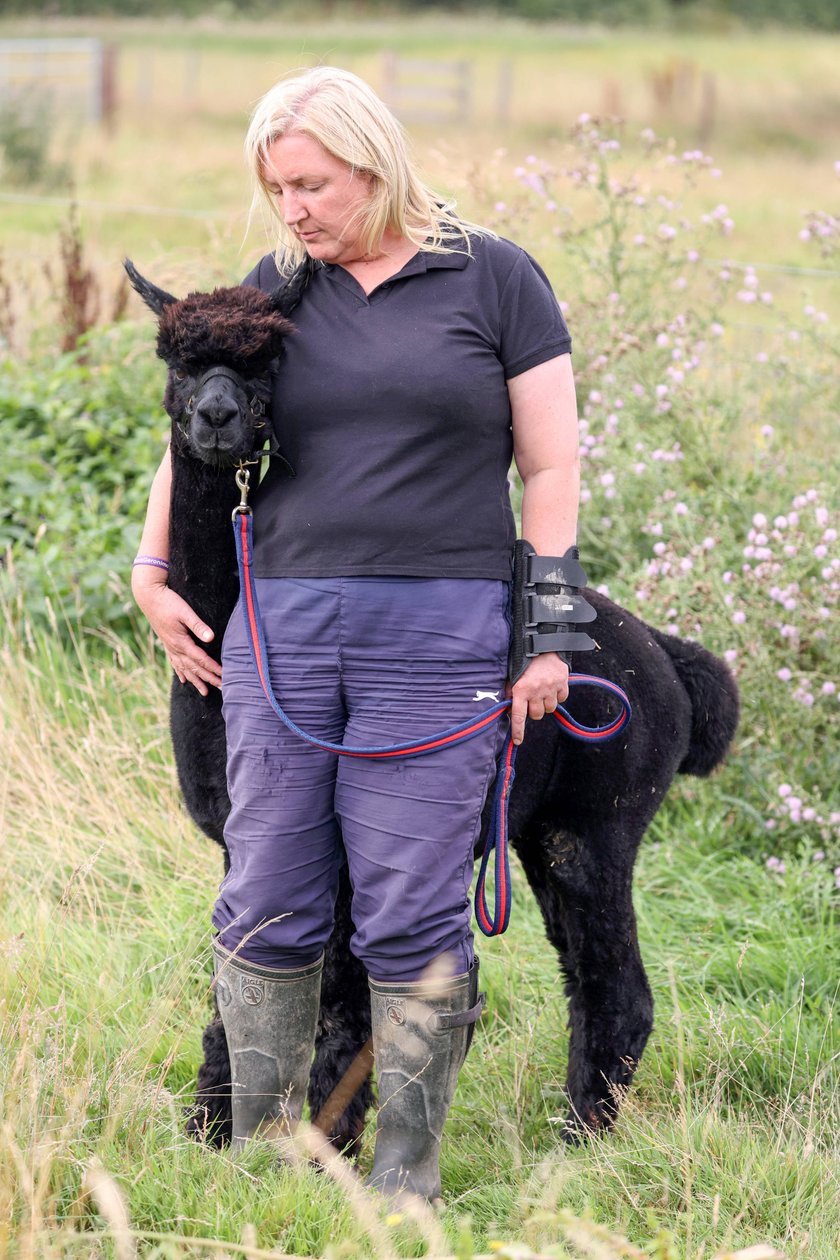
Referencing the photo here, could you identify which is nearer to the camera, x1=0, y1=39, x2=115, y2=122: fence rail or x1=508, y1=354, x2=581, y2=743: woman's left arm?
x1=508, y1=354, x2=581, y2=743: woman's left arm

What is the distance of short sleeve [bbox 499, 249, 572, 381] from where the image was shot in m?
2.83

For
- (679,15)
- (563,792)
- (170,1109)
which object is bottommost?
(170,1109)

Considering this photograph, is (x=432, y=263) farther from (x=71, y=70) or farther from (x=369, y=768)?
(x=71, y=70)

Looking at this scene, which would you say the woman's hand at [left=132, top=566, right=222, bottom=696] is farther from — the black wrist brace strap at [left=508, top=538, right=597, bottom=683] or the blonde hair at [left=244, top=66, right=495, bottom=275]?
the blonde hair at [left=244, top=66, right=495, bottom=275]

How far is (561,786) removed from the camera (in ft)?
10.9

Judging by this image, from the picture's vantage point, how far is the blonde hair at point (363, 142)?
2740mm

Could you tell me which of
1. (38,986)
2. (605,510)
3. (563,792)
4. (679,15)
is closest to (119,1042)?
(38,986)

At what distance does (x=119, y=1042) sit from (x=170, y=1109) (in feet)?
1.33

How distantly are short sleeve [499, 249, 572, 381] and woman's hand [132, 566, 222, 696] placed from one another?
0.90 m

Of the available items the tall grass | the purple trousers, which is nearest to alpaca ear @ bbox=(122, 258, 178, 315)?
the purple trousers

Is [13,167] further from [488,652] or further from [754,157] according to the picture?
[488,652]

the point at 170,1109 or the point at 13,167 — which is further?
the point at 13,167

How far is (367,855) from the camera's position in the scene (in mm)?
2811

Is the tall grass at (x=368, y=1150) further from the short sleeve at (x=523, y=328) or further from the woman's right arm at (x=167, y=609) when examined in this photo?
the short sleeve at (x=523, y=328)
